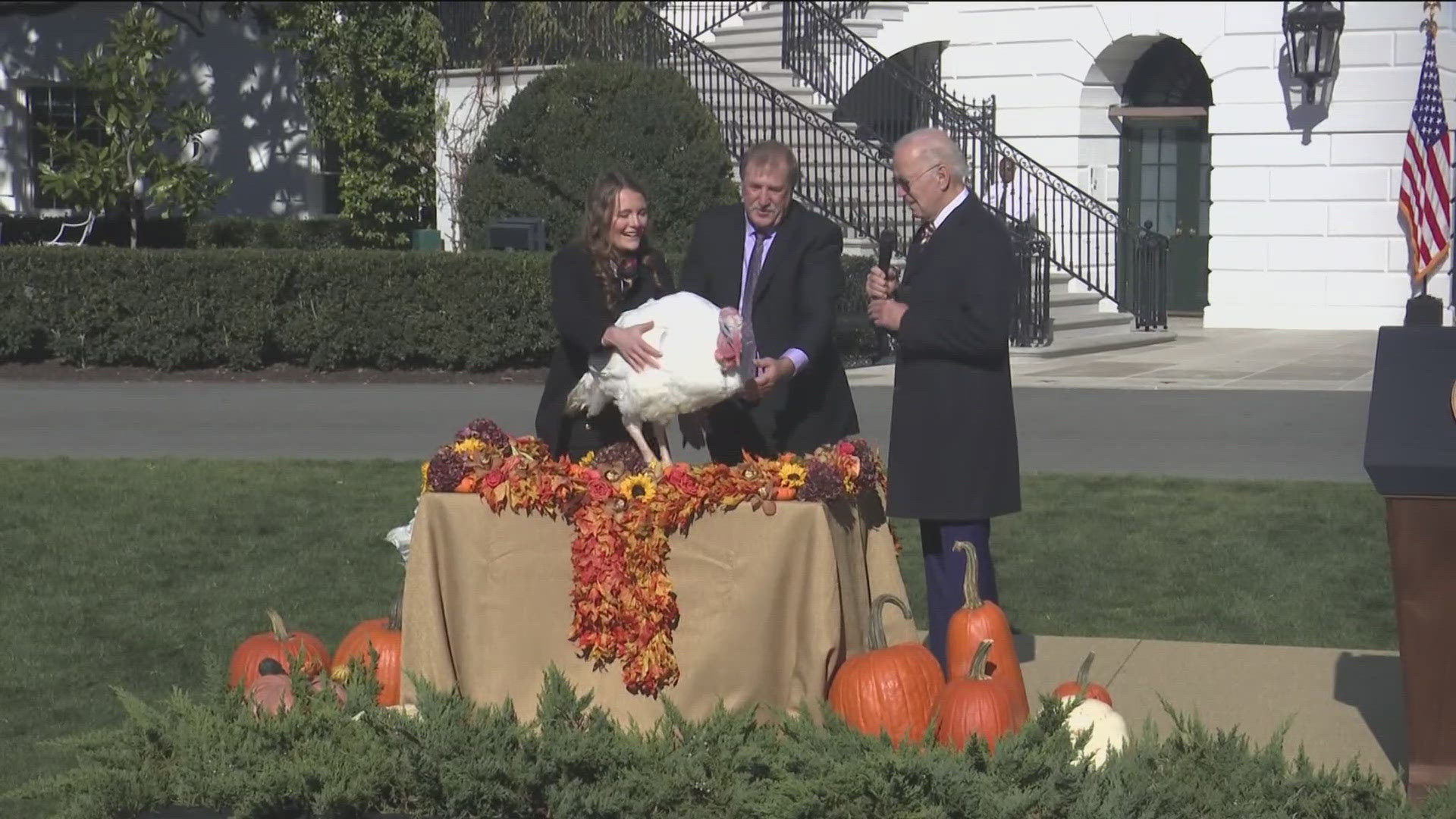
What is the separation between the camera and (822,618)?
5230 millimetres

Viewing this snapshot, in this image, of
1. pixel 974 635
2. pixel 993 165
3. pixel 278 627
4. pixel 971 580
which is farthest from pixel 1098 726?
pixel 993 165

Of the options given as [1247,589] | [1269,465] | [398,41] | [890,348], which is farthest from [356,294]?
[1247,589]

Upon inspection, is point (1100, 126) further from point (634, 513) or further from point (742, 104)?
point (634, 513)

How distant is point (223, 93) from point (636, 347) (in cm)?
2043

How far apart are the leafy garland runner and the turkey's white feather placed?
231 millimetres

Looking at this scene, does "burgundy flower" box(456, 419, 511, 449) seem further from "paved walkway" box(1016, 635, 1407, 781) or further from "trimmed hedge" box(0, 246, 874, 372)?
"trimmed hedge" box(0, 246, 874, 372)

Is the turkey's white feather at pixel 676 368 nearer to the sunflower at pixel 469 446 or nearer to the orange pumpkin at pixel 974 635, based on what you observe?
the sunflower at pixel 469 446

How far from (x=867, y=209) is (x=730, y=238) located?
1382cm

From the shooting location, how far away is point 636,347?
197 inches

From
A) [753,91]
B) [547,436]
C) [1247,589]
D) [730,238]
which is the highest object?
[753,91]

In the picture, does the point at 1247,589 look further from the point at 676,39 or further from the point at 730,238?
the point at 676,39

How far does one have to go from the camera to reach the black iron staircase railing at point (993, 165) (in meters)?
20.6

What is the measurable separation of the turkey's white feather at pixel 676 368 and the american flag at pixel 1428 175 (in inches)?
625

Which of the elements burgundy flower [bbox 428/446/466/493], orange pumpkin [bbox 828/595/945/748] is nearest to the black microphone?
orange pumpkin [bbox 828/595/945/748]
